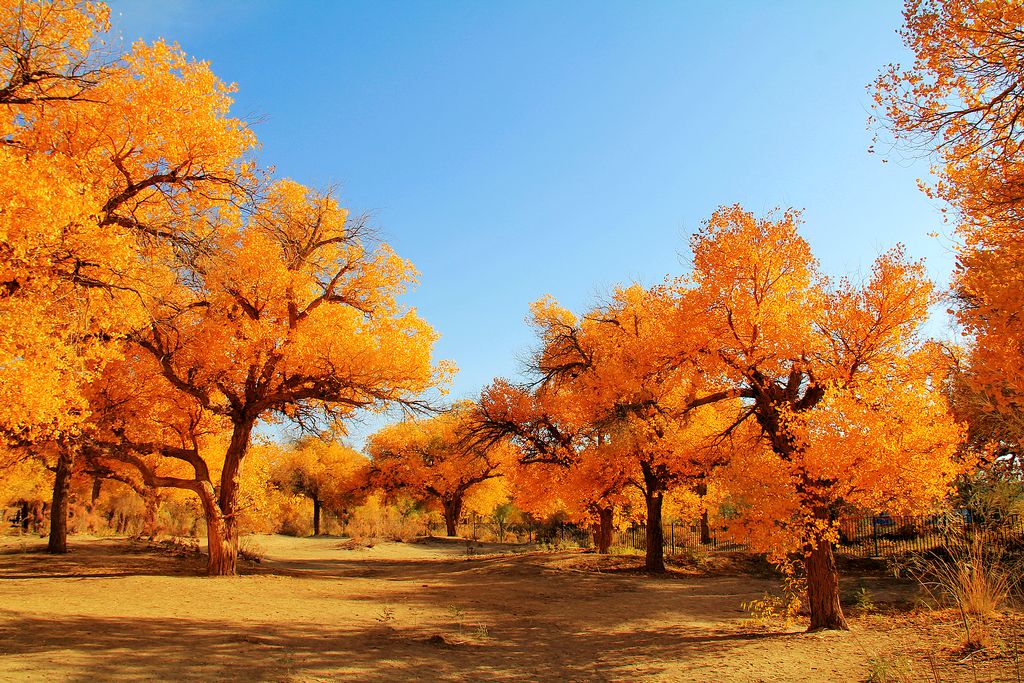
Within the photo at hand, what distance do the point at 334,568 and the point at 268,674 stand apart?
17.4 metres

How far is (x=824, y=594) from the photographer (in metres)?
11.3

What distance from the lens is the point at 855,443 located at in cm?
984

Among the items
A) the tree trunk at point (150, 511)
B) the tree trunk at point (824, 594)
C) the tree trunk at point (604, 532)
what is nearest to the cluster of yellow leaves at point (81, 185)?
the tree trunk at point (824, 594)

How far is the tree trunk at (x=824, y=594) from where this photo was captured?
11.2 meters

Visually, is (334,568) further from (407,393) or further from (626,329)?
(626,329)

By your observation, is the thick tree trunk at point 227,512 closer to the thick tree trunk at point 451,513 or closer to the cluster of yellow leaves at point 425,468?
the cluster of yellow leaves at point 425,468

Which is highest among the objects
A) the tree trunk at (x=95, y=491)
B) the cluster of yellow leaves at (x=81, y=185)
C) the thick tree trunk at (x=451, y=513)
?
the cluster of yellow leaves at (x=81, y=185)

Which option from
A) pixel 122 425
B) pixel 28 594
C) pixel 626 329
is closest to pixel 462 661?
pixel 28 594

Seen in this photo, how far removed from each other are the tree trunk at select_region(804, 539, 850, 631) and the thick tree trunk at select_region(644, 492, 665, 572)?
10.2 meters

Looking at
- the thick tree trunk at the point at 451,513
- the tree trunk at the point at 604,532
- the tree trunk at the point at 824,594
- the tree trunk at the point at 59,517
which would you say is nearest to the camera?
the tree trunk at the point at 824,594

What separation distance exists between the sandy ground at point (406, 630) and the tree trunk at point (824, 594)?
357 millimetres

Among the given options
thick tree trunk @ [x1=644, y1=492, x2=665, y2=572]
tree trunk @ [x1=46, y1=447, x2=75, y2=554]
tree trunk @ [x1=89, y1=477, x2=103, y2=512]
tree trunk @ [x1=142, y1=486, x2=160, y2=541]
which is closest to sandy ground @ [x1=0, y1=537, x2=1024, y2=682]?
tree trunk @ [x1=46, y1=447, x2=75, y2=554]

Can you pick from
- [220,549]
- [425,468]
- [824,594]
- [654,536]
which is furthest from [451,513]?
[824,594]

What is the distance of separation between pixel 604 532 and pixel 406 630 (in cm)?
1652
